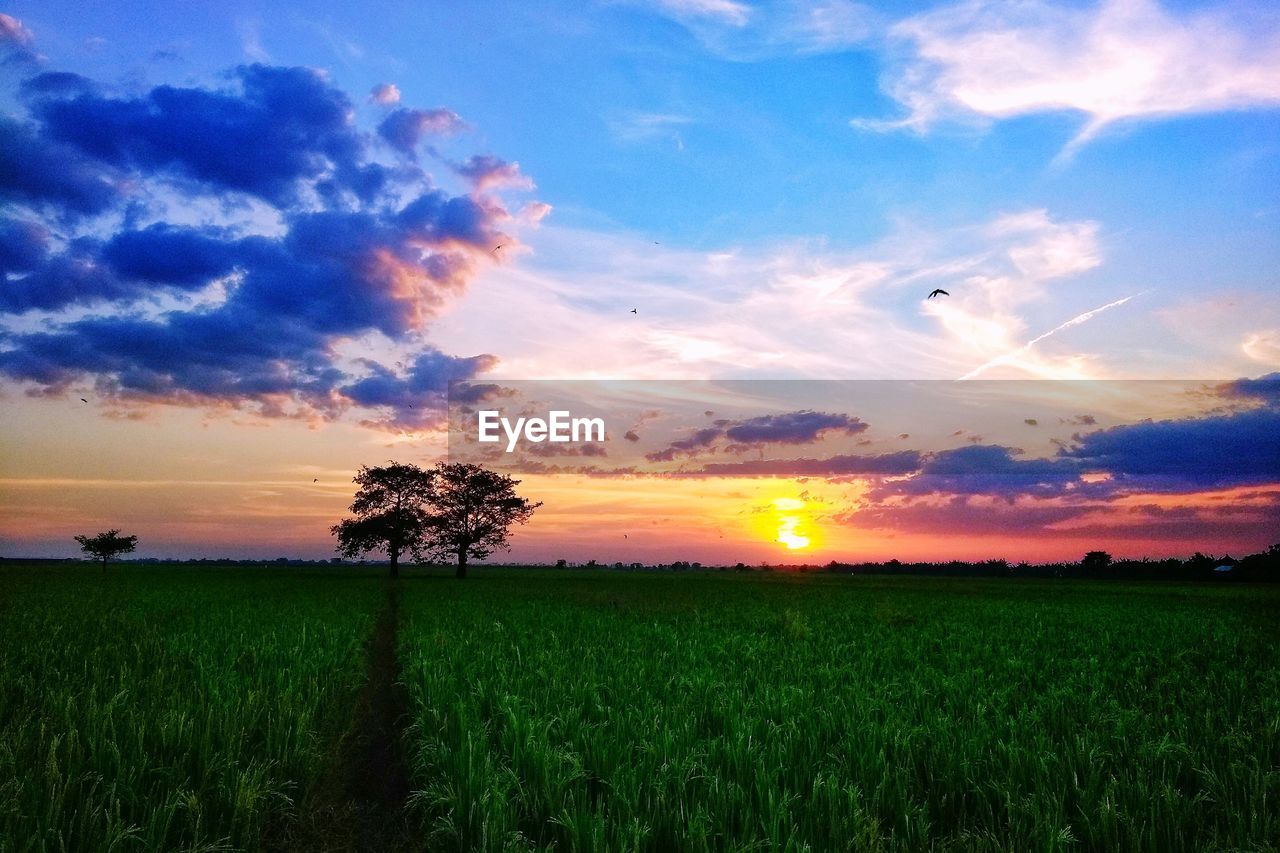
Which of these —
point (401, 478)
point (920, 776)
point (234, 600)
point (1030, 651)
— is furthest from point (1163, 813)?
point (401, 478)

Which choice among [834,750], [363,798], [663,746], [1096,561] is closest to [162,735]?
[363,798]

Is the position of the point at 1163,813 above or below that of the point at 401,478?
below

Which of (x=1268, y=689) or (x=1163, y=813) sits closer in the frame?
(x=1163, y=813)

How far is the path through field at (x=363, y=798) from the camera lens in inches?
239

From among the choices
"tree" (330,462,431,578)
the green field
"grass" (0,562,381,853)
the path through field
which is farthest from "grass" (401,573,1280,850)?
"tree" (330,462,431,578)

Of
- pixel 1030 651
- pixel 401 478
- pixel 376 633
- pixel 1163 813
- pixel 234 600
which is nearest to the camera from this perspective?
pixel 1163 813

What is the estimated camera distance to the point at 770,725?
7660mm

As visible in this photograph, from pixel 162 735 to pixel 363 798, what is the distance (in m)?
1.88

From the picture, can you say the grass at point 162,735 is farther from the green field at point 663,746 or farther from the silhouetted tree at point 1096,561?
the silhouetted tree at point 1096,561

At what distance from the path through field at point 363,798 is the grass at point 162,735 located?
25cm

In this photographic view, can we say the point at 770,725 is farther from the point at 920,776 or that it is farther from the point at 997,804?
the point at 997,804

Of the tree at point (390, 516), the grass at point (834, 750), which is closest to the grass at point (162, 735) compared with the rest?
the grass at point (834, 750)

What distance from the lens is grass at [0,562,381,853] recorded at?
533 cm

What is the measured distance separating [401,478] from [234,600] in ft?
181
